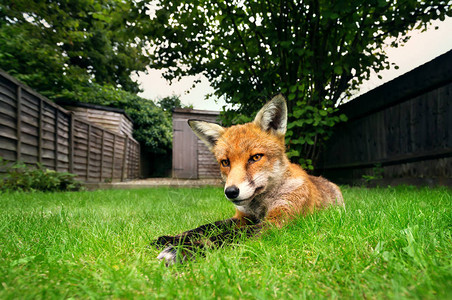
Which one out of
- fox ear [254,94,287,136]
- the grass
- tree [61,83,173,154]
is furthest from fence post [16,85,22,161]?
tree [61,83,173,154]

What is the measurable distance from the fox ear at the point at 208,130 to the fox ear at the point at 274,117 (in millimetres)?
437

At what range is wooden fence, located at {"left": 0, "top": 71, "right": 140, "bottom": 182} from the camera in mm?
5809

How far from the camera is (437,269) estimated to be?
0.93 meters

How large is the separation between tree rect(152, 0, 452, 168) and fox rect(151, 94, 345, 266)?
2273mm

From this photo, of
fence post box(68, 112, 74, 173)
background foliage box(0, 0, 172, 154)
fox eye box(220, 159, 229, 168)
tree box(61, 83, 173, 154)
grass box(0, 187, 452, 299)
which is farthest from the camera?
tree box(61, 83, 173, 154)

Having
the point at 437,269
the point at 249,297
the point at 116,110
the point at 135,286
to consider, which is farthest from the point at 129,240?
the point at 116,110

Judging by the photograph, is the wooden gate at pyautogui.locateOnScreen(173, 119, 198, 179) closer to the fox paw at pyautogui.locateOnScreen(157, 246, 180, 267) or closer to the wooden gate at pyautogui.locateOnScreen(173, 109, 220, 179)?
the wooden gate at pyautogui.locateOnScreen(173, 109, 220, 179)

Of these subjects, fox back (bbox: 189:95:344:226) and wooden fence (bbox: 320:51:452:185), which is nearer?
fox back (bbox: 189:95:344:226)

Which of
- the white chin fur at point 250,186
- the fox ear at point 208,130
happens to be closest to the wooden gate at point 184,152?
the fox ear at point 208,130

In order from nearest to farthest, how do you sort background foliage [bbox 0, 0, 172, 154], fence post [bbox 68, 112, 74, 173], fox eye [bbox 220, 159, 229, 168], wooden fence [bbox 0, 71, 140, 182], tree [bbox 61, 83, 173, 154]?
fox eye [bbox 220, 159, 229, 168] → background foliage [bbox 0, 0, 172, 154] → wooden fence [bbox 0, 71, 140, 182] → fence post [bbox 68, 112, 74, 173] → tree [bbox 61, 83, 173, 154]

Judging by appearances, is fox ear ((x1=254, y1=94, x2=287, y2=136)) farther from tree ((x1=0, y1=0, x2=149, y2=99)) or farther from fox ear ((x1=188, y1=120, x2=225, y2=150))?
tree ((x1=0, y1=0, x2=149, y2=99))

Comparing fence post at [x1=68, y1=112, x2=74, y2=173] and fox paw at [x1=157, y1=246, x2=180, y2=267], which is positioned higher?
fence post at [x1=68, y1=112, x2=74, y2=173]

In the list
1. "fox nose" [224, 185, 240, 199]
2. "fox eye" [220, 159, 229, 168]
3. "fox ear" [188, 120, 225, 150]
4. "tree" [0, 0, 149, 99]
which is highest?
"tree" [0, 0, 149, 99]

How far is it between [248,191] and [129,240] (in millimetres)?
973
